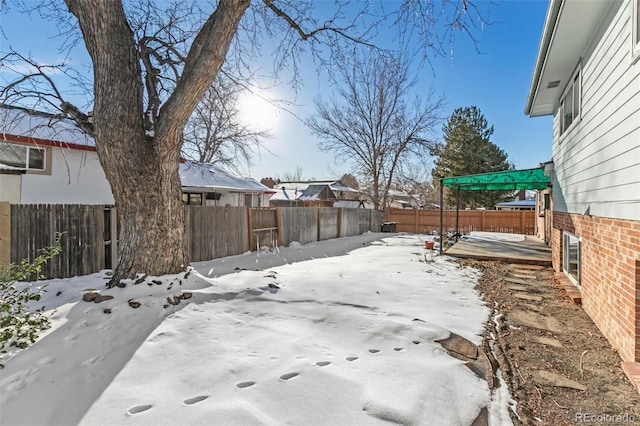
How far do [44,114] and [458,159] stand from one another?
86.1ft

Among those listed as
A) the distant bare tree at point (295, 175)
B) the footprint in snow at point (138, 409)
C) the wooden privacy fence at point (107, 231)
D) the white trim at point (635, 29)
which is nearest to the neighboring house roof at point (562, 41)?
the white trim at point (635, 29)

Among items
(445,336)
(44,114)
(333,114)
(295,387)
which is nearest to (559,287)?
(445,336)

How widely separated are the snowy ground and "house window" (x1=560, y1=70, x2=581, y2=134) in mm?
3926

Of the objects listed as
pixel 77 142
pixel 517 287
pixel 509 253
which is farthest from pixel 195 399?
pixel 77 142

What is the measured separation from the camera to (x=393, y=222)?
2000cm

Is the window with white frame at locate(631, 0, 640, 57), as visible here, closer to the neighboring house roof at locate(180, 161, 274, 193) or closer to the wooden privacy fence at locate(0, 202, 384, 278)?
the wooden privacy fence at locate(0, 202, 384, 278)

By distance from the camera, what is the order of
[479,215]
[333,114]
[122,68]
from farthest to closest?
[333,114]
[479,215]
[122,68]

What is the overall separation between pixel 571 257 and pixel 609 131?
341 centimetres

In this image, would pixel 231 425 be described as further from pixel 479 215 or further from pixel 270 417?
pixel 479 215

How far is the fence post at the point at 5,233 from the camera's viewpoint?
521 cm

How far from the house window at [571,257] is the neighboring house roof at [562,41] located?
3.05 meters

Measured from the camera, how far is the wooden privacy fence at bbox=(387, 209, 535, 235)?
17781 mm

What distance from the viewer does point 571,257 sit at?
626cm

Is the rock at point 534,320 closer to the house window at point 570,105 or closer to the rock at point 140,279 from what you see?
the house window at point 570,105
